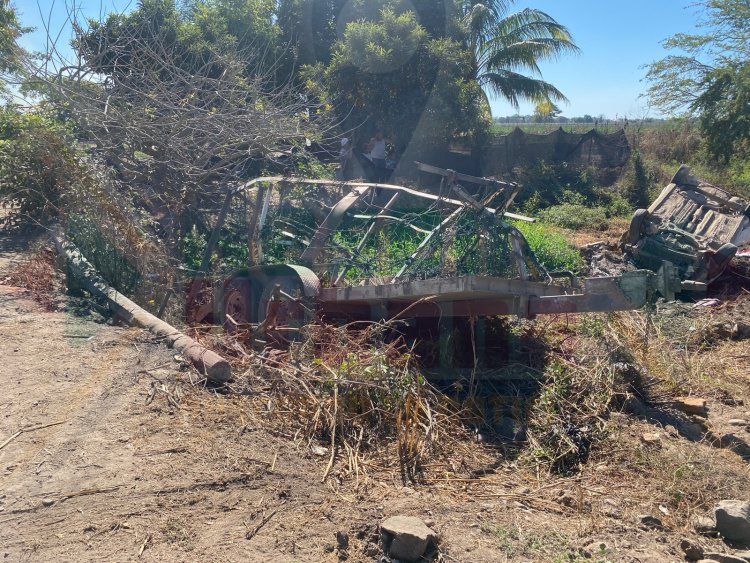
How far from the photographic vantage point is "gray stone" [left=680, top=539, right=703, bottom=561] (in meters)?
3.56

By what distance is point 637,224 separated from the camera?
11.0 metres

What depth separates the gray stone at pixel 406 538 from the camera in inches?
135

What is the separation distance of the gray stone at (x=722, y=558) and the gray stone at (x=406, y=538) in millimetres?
1355

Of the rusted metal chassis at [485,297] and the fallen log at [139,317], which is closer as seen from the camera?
the rusted metal chassis at [485,297]

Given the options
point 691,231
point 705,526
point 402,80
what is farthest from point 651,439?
point 402,80

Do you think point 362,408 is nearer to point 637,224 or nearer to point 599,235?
point 637,224

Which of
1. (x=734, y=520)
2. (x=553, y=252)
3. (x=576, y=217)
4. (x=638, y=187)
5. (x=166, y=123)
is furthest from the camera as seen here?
(x=638, y=187)

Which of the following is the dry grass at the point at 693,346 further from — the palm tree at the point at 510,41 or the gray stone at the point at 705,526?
the palm tree at the point at 510,41

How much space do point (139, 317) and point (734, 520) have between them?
17.5 feet

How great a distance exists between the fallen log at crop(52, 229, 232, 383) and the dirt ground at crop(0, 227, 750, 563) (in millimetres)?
179

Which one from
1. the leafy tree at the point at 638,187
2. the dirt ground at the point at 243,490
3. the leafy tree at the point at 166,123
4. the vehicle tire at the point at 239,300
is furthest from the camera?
the leafy tree at the point at 638,187

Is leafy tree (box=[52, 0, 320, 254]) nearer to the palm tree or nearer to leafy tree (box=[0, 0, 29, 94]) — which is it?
leafy tree (box=[0, 0, 29, 94])

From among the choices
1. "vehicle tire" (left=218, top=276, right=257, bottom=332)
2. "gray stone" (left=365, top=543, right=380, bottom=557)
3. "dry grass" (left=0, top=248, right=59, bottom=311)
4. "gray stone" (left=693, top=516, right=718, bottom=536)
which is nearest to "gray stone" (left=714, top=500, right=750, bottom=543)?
"gray stone" (left=693, top=516, right=718, bottom=536)

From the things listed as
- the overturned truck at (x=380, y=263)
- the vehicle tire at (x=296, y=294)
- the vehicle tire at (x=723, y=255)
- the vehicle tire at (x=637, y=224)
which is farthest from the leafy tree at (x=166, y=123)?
the vehicle tire at (x=723, y=255)
